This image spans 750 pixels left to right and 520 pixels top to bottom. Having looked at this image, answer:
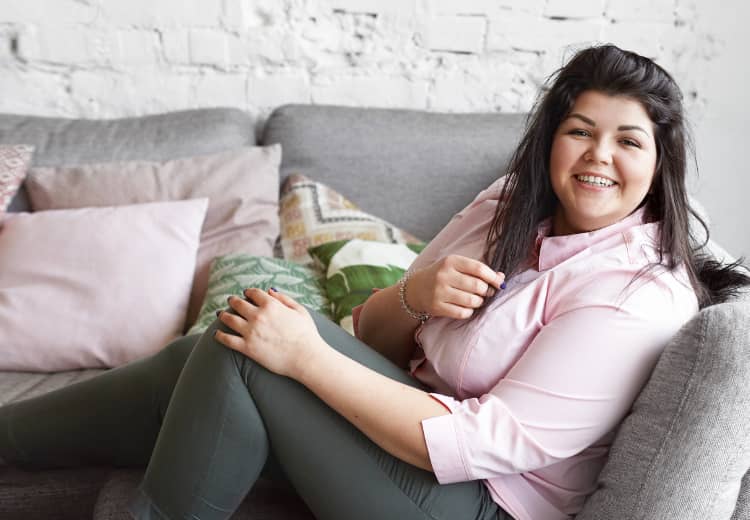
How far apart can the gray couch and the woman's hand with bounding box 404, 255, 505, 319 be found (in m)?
0.28

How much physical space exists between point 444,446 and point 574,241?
0.39 metres

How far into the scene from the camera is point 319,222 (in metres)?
2.06

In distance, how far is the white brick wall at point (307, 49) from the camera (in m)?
2.26

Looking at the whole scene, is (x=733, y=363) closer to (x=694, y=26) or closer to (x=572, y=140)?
(x=572, y=140)

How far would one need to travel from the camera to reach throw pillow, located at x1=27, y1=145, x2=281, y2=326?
2.00 meters

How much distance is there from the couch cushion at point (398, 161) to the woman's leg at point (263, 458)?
41.0 inches

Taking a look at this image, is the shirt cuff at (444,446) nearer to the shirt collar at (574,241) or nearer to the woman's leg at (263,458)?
the woman's leg at (263,458)

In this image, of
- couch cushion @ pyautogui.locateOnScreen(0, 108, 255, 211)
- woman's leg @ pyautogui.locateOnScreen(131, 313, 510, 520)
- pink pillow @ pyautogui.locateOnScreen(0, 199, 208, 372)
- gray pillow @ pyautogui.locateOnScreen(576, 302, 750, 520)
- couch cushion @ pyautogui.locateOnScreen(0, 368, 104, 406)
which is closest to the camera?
gray pillow @ pyautogui.locateOnScreen(576, 302, 750, 520)

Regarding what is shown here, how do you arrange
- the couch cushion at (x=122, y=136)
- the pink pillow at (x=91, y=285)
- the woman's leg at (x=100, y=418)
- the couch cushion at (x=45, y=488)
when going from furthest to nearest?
the couch cushion at (x=122, y=136), the pink pillow at (x=91, y=285), the couch cushion at (x=45, y=488), the woman's leg at (x=100, y=418)

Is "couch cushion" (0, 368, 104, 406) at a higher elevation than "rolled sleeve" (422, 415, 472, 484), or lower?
lower

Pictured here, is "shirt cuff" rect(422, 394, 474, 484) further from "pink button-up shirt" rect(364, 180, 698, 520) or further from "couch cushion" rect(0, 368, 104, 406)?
"couch cushion" rect(0, 368, 104, 406)

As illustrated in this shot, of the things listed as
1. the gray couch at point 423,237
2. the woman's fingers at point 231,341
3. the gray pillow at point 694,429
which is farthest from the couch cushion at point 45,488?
the gray pillow at point 694,429

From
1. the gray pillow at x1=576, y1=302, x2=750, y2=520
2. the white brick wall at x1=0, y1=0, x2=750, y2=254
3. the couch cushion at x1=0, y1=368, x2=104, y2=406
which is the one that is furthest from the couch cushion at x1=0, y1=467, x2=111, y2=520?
the white brick wall at x1=0, y1=0, x2=750, y2=254

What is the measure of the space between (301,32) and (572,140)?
4.26ft
